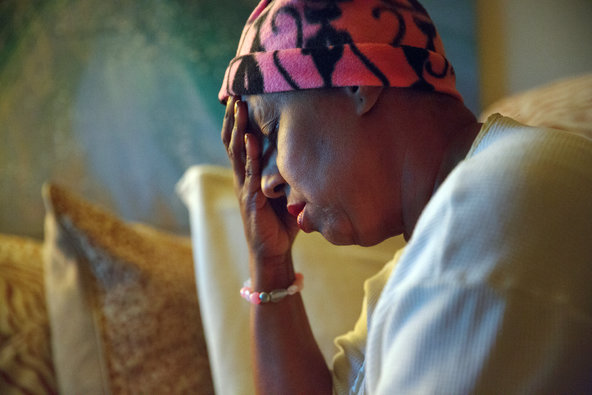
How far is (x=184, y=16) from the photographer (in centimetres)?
135

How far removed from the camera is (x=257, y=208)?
88 cm

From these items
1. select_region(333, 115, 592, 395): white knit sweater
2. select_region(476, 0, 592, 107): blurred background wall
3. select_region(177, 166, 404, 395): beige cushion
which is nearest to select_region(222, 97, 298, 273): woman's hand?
select_region(177, 166, 404, 395): beige cushion

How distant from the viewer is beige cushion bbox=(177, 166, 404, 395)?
989 mm

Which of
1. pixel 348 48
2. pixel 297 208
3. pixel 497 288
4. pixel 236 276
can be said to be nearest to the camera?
pixel 497 288

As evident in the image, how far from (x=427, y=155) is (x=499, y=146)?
0.14m

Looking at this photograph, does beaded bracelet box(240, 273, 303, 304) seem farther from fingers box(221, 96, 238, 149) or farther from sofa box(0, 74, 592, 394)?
fingers box(221, 96, 238, 149)

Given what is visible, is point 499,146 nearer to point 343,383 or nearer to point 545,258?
point 545,258

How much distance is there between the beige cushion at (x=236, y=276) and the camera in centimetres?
99

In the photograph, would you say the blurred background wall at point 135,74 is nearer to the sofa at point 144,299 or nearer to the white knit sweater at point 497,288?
the sofa at point 144,299

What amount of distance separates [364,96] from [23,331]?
0.72 m

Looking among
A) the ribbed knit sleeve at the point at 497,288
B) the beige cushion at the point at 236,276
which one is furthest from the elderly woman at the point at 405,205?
the beige cushion at the point at 236,276

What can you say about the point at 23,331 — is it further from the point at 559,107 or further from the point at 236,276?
the point at 559,107

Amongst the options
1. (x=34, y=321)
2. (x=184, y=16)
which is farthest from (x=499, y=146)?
(x=184, y=16)

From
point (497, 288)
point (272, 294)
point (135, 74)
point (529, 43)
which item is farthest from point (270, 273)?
point (529, 43)
